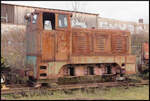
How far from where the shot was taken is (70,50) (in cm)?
796

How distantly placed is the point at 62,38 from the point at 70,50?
0.57m

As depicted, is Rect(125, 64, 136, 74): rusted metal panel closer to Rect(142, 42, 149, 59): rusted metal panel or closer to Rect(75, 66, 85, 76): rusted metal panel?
Rect(75, 66, 85, 76): rusted metal panel

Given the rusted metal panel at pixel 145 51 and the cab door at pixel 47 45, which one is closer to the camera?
the cab door at pixel 47 45

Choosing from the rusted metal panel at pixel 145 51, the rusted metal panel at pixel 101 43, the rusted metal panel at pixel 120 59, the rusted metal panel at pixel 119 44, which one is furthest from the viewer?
the rusted metal panel at pixel 145 51

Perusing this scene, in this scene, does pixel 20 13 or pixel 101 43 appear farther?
pixel 20 13

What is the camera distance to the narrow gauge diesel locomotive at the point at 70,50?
24.8 feet

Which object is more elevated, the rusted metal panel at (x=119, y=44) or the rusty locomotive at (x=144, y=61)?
the rusted metal panel at (x=119, y=44)

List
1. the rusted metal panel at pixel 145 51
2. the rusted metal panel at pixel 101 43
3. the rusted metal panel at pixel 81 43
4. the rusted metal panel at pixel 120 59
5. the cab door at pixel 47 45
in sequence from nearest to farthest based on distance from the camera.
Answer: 1. the cab door at pixel 47 45
2. the rusted metal panel at pixel 81 43
3. the rusted metal panel at pixel 101 43
4. the rusted metal panel at pixel 120 59
5. the rusted metal panel at pixel 145 51

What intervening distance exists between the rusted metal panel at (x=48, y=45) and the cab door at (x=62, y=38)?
159 mm

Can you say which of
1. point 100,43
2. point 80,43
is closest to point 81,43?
point 80,43

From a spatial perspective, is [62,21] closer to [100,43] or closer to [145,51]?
[100,43]

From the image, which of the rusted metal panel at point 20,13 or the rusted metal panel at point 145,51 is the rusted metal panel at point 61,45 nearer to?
the rusted metal panel at point 145,51

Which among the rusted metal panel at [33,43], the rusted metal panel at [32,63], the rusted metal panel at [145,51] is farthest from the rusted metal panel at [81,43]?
the rusted metal panel at [145,51]

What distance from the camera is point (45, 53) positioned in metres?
7.55
